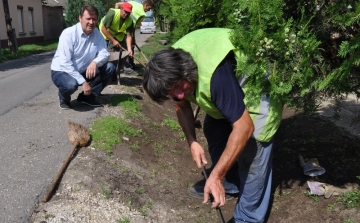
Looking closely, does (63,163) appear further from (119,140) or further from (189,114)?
(189,114)

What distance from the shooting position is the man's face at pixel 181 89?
2580mm

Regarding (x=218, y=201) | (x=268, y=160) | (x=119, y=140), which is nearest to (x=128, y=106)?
(x=119, y=140)

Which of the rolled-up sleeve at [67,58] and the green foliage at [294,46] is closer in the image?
the green foliage at [294,46]

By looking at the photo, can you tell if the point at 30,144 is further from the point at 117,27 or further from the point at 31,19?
the point at 31,19

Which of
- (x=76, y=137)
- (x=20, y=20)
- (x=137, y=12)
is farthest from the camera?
(x=20, y=20)

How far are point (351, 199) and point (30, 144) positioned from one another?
313cm

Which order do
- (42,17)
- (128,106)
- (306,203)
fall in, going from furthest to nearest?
(42,17), (128,106), (306,203)

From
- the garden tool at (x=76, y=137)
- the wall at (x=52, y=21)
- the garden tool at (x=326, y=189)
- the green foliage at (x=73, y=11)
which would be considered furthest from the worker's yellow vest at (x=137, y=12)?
the green foliage at (x=73, y=11)

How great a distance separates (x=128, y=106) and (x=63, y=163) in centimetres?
229

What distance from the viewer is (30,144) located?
4.29 metres

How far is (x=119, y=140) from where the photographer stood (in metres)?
4.54

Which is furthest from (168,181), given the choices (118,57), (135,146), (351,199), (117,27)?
(117,27)

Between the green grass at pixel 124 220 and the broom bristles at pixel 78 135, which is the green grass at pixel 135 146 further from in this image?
the green grass at pixel 124 220

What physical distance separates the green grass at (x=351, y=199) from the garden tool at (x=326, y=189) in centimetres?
9
